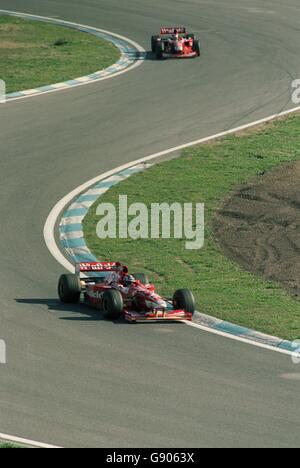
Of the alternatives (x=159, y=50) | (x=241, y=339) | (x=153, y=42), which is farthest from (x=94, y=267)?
(x=153, y=42)

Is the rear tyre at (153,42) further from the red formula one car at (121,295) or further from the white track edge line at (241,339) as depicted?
the white track edge line at (241,339)

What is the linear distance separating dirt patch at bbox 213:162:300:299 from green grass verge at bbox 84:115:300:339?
0.28 m

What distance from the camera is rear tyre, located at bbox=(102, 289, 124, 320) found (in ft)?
60.3

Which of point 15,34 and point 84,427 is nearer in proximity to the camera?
point 84,427

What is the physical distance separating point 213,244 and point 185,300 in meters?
4.16

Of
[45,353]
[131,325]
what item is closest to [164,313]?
[131,325]

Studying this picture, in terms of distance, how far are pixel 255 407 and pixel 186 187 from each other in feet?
37.1

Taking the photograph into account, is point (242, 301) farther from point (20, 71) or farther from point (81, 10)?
point (81, 10)

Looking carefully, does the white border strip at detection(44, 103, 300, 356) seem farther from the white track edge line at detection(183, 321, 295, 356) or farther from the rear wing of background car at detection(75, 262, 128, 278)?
the rear wing of background car at detection(75, 262, 128, 278)

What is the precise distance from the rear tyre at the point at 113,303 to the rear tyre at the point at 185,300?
875mm

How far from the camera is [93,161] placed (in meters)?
28.0

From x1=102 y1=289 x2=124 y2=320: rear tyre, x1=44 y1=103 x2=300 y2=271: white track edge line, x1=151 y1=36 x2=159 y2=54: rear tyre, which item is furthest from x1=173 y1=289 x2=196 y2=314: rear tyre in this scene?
x1=151 y1=36 x2=159 y2=54: rear tyre
